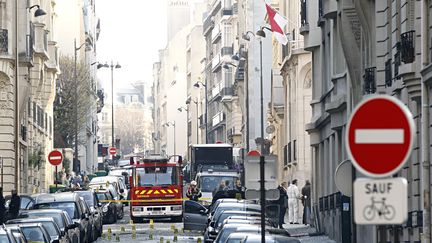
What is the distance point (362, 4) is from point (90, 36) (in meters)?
102

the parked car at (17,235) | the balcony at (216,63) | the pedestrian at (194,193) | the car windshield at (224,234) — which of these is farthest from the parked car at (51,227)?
the balcony at (216,63)

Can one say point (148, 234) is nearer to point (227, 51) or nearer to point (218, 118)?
point (227, 51)

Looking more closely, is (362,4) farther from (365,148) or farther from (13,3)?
(13,3)

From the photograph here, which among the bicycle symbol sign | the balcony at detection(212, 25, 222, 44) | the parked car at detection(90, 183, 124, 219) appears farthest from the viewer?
the balcony at detection(212, 25, 222, 44)

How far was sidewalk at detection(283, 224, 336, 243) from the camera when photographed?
42094 millimetres

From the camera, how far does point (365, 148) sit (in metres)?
11.9

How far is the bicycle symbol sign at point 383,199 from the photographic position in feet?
38.1

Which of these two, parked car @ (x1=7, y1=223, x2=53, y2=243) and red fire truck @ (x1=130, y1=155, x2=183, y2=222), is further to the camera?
red fire truck @ (x1=130, y1=155, x2=183, y2=222)

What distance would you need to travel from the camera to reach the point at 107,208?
55.6 metres

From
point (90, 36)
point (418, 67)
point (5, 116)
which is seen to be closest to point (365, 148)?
point (418, 67)

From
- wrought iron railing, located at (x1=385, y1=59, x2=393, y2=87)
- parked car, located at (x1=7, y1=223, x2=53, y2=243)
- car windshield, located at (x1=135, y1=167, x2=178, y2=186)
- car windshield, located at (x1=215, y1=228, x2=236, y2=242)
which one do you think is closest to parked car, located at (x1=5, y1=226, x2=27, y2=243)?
parked car, located at (x1=7, y1=223, x2=53, y2=243)

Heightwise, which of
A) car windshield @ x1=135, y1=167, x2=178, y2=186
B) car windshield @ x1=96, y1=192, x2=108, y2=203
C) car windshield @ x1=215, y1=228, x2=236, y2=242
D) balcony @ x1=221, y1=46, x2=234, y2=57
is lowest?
car windshield @ x1=96, y1=192, x2=108, y2=203

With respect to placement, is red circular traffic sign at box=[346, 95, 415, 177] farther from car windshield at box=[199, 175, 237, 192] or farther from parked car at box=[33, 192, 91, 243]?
car windshield at box=[199, 175, 237, 192]

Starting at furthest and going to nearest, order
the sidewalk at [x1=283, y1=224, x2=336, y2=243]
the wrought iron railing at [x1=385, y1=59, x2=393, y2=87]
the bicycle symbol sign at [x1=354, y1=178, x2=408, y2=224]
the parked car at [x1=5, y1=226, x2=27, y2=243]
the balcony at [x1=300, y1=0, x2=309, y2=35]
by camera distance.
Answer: the balcony at [x1=300, y1=0, x2=309, y2=35]
the sidewalk at [x1=283, y1=224, x2=336, y2=243]
the wrought iron railing at [x1=385, y1=59, x2=393, y2=87]
the parked car at [x1=5, y1=226, x2=27, y2=243]
the bicycle symbol sign at [x1=354, y1=178, x2=408, y2=224]
